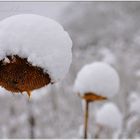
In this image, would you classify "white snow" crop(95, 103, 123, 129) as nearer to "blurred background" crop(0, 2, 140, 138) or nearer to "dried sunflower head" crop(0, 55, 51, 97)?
"blurred background" crop(0, 2, 140, 138)

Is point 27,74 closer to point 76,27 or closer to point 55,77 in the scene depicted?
point 55,77

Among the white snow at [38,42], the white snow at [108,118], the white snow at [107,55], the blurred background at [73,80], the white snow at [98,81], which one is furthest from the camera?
the white snow at [107,55]

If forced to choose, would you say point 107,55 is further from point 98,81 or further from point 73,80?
point 98,81

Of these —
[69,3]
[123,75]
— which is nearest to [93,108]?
[123,75]

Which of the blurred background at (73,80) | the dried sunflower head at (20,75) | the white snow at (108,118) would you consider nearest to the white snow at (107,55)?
the blurred background at (73,80)

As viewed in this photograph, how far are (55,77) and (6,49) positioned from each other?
23cm

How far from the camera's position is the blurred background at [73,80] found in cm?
822

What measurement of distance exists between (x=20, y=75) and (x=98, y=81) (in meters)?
1.00

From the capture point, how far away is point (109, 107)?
4.05 meters

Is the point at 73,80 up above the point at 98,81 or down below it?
below

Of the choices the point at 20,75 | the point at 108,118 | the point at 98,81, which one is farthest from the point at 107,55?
the point at 20,75

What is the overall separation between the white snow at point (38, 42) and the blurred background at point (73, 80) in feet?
12.1

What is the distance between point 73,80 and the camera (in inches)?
392

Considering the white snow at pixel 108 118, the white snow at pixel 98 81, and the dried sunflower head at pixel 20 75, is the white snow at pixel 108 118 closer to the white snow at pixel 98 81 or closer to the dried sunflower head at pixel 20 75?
the white snow at pixel 98 81
